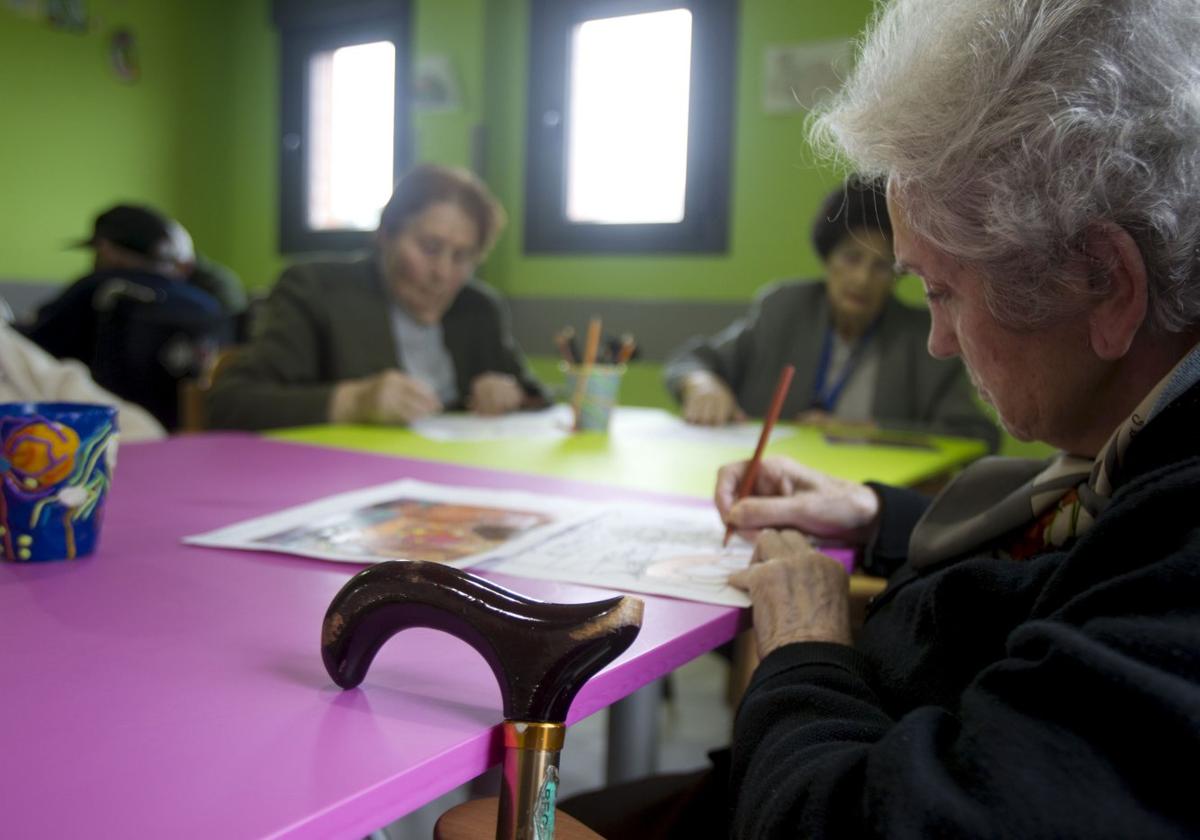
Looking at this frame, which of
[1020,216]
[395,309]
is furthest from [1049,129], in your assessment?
[395,309]

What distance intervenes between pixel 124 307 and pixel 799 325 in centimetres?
206

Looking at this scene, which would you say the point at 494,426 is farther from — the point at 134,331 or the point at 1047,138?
the point at 134,331

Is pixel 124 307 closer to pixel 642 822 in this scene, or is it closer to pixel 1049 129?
pixel 642 822

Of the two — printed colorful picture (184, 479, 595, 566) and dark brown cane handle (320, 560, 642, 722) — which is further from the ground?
dark brown cane handle (320, 560, 642, 722)

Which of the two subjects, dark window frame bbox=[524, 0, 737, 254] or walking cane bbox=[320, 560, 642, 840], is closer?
walking cane bbox=[320, 560, 642, 840]

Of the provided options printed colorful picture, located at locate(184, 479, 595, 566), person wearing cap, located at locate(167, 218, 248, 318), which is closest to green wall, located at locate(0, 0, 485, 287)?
person wearing cap, located at locate(167, 218, 248, 318)

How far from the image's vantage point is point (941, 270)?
739 mm

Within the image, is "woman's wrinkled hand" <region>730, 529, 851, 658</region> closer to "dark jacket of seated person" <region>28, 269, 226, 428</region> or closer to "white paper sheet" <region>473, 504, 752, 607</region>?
"white paper sheet" <region>473, 504, 752, 607</region>

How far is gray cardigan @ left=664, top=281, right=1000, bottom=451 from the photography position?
2.46 m

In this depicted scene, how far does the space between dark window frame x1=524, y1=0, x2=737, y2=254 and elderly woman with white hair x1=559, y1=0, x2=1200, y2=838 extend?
9.63 feet

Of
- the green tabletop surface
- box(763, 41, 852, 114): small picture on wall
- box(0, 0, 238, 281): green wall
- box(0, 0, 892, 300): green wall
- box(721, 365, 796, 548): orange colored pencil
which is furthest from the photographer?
box(0, 0, 238, 281): green wall

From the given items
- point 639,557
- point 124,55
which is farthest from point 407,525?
point 124,55

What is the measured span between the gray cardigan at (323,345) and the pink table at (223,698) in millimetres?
1185

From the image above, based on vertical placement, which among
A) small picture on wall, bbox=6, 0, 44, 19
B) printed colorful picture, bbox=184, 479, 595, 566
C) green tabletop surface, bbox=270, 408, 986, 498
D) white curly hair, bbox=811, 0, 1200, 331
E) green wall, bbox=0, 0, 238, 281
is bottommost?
green tabletop surface, bbox=270, 408, 986, 498
